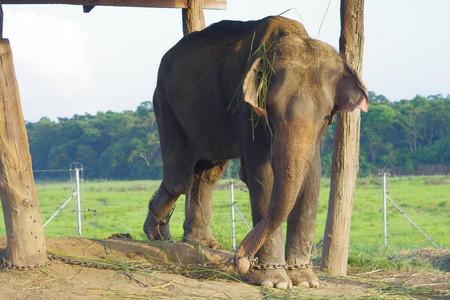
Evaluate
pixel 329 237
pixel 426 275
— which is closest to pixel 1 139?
pixel 329 237

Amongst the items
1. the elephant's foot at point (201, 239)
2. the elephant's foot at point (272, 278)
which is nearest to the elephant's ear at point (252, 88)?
the elephant's foot at point (272, 278)

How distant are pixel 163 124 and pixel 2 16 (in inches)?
88.1

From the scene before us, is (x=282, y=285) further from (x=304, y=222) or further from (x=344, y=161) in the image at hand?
(x=344, y=161)

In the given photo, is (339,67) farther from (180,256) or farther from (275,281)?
(180,256)

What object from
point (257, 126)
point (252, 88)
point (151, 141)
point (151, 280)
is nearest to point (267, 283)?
point (151, 280)

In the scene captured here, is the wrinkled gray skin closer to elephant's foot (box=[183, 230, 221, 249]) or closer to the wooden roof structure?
elephant's foot (box=[183, 230, 221, 249])

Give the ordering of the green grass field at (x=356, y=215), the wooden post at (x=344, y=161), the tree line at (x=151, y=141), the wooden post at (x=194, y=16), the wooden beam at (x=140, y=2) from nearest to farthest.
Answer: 1. the wooden post at (x=344, y=161)
2. the wooden beam at (x=140, y=2)
3. the wooden post at (x=194, y=16)
4. the green grass field at (x=356, y=215)
5. the tree line at (x=151, y=141)

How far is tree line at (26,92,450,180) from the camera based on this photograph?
5216 centimetres

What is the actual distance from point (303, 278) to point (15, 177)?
2446 millimetres

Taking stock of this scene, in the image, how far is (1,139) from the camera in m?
4.65

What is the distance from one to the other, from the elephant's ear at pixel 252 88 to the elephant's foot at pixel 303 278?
1.41 metres

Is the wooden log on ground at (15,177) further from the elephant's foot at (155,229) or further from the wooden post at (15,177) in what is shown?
the elephant's foot at (155,229)

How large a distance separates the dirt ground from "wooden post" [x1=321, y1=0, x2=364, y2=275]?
1.26 ft

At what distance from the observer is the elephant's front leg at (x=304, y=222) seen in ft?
16.1
